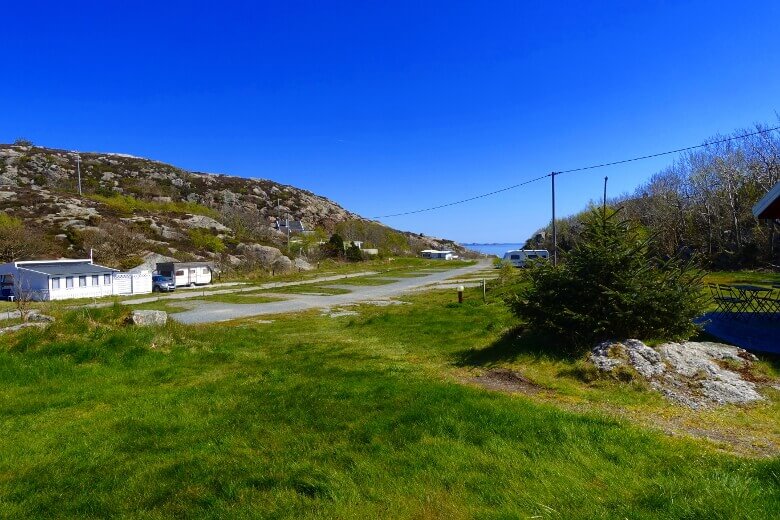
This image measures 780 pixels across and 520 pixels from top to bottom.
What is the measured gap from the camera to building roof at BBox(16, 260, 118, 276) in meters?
37.2

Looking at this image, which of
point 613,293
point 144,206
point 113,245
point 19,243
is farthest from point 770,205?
point 144,206

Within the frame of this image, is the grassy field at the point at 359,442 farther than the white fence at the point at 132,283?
No

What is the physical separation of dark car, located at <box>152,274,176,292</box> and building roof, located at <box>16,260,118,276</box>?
4664mm

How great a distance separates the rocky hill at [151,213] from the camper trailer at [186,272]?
9166mm

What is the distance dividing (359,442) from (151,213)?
8371 centimetres

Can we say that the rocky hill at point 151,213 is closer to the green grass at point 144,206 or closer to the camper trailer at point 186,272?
the green grass at point 144,206

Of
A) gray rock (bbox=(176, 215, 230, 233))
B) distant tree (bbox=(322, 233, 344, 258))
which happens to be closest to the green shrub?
gray rock (bbox=(176, 215, 230, 233))

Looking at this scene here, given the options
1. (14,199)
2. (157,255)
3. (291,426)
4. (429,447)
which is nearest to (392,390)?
(291,426)

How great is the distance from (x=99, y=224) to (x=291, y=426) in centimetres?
6993

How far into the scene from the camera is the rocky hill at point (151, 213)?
195 feet

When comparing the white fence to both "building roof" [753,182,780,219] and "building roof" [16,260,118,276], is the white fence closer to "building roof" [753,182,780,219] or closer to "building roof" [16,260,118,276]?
"building roof" [16,260,118,276]

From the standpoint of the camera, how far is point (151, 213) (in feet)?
253

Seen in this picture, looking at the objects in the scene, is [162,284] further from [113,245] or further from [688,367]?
[688,367]

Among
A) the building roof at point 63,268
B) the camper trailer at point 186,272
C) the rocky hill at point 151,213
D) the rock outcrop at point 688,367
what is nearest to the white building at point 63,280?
the building roof at point 63,268
